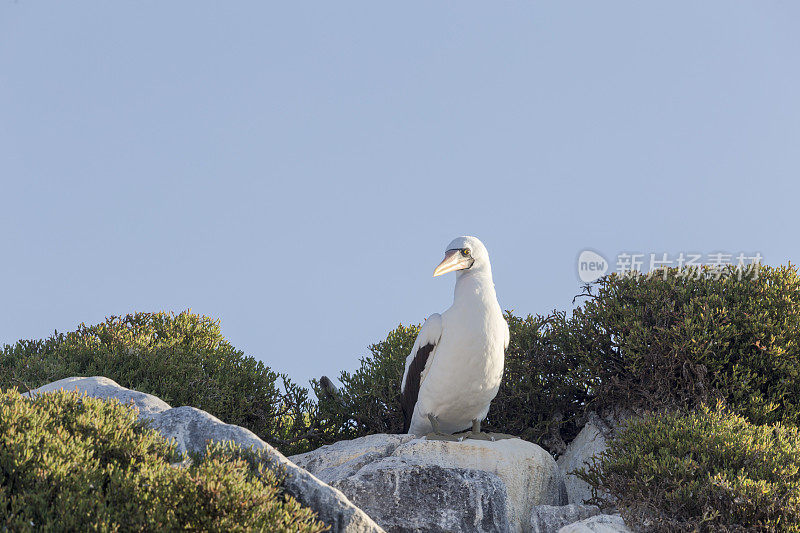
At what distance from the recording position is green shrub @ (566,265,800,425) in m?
11.3

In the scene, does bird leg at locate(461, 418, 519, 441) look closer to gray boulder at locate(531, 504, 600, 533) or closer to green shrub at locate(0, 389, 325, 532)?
gray boulder at locate(531, 504, 600, 533)

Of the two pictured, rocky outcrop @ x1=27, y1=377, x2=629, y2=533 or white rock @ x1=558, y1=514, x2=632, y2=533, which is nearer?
rocky outcrop @ x1=27, y1=377, x2=629, y2=533

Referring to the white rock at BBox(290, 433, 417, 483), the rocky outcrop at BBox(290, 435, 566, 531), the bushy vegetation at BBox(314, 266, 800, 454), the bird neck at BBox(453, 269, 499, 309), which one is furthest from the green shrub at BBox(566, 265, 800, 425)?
the white rock at BBox(290, 433, 417, 483)

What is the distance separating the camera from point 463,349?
10.1 meters

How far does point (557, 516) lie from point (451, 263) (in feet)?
11.7

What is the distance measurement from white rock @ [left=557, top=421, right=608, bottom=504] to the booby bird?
6.18 ft

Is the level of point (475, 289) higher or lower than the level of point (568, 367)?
higher

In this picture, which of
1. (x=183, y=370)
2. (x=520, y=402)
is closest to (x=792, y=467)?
(x=520, y=402)

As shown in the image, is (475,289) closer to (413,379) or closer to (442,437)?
(413,379)

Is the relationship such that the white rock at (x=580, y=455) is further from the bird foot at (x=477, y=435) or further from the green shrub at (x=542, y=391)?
the bird foot at (x=477, y=435)

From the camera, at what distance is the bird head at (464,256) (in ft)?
33.5

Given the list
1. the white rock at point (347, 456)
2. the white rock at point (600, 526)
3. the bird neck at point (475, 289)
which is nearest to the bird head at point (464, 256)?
the bird neck at point (475, 289)

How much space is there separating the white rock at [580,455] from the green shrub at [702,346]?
575 millimetres

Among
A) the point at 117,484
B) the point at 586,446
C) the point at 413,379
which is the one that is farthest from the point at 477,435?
the point at 117,484
